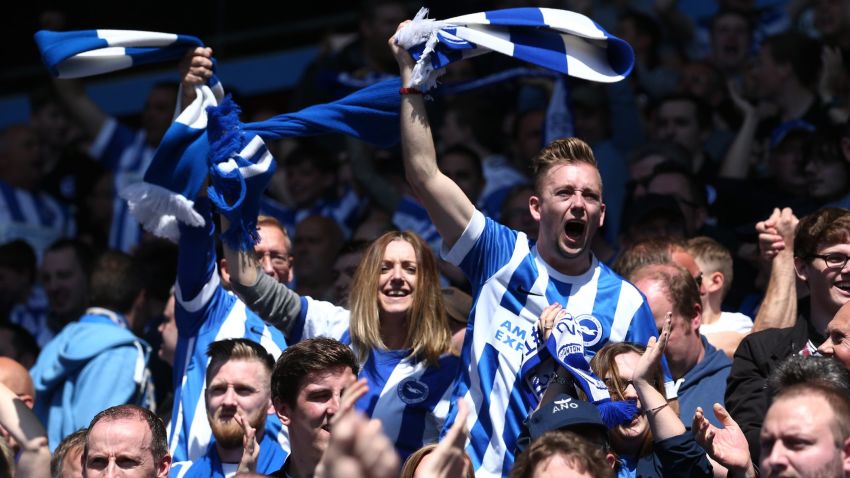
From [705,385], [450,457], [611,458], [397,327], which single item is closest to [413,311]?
[397,327]

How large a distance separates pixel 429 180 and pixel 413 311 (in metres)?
0.84

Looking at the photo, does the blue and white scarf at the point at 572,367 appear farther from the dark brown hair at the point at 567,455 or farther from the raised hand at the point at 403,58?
the raised hand at the point at 403,58

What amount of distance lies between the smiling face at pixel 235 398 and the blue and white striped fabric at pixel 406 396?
1.38 feet

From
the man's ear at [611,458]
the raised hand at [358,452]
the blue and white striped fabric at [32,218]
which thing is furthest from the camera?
the blue and white striped fabric at [32,218]

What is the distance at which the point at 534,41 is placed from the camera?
6504mm

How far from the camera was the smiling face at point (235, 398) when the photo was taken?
20.7 feet

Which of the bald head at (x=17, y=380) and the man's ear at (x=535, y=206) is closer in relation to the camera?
the man's ear at (x=535, y=206)

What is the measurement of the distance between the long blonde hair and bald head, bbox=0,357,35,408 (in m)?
1.62

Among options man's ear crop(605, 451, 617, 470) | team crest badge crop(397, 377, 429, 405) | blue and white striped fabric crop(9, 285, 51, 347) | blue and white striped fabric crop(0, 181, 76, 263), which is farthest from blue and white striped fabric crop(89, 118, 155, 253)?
man's ear crop(605, 451, 617, 470)

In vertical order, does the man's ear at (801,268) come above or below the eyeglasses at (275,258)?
above

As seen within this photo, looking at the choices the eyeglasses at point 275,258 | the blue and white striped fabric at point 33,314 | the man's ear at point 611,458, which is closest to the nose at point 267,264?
the eyeglasses at point 275,258

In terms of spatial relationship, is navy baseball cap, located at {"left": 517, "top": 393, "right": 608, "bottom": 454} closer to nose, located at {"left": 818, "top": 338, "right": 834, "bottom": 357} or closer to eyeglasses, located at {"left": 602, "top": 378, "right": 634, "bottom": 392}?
eyeglasses, located at {"left": 602, "top": 378, "right": 634, "bottom": 392}

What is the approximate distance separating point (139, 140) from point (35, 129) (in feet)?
3.28

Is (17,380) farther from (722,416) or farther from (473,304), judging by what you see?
(722,416)
